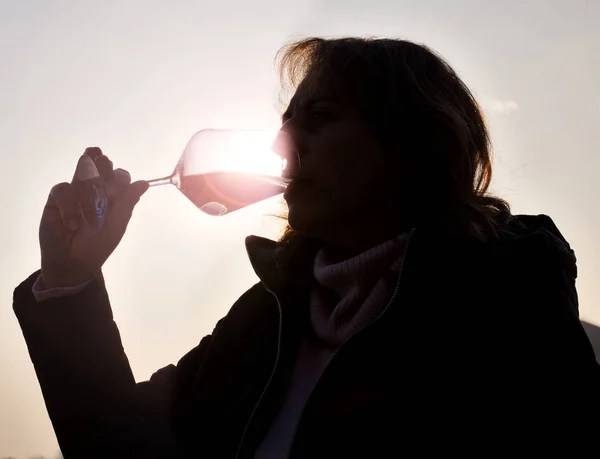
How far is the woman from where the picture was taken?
1684mm

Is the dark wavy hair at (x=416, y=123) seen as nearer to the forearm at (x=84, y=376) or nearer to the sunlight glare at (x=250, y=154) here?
the sunlight glare at (x=250, y=154)

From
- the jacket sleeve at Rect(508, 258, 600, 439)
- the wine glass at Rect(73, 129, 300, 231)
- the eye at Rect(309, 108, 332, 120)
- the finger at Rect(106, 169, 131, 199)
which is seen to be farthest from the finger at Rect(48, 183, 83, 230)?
the jacket sleeve at Rect(508, 258, 600, 439)

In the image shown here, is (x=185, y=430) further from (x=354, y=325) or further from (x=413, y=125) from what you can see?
(x=413, y=125)

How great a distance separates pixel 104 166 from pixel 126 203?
0.18 metres

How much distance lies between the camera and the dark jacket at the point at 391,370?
1642 mm

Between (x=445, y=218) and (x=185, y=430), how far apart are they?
123cm

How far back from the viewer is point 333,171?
6.82 feet

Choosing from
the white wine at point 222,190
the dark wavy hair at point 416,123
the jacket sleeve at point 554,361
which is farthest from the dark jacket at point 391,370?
the white wine at point 222,190

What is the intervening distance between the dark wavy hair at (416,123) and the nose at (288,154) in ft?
0.83

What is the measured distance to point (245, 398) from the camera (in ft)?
6.59

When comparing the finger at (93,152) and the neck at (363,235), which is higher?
the finger at (93,152)

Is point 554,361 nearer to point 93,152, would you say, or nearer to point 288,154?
point 288,154

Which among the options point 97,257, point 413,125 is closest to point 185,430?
point 97,257

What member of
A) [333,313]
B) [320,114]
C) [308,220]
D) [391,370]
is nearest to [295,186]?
[308,220]
